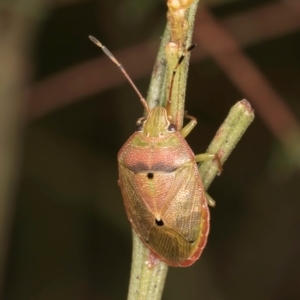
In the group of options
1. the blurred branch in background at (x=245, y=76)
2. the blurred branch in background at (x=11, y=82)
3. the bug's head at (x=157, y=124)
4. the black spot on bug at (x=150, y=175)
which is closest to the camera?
the bug's head at (x=157, y=124)

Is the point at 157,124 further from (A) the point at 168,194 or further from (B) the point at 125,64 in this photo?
(B) the point at 125,64

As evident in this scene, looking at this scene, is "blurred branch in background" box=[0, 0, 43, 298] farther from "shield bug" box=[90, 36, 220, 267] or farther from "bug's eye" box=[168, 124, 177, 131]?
"bug's eye" box=[168, 124, 177, 131]

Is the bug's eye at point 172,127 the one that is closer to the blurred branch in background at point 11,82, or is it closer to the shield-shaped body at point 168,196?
the shield-shaped body at point 168,196

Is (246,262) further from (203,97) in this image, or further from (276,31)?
(276,31)

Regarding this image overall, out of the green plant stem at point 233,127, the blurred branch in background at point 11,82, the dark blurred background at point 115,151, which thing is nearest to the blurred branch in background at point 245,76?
the dark blurred background at point 115,151

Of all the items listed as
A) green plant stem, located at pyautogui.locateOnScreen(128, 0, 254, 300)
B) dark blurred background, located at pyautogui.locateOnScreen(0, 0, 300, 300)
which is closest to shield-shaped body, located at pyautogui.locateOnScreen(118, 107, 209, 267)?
green plant stem, located at pyautogui.locateOnScreen(128, 0, 254, 300)

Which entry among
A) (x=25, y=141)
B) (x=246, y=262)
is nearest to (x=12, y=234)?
(x=25, y=141)
